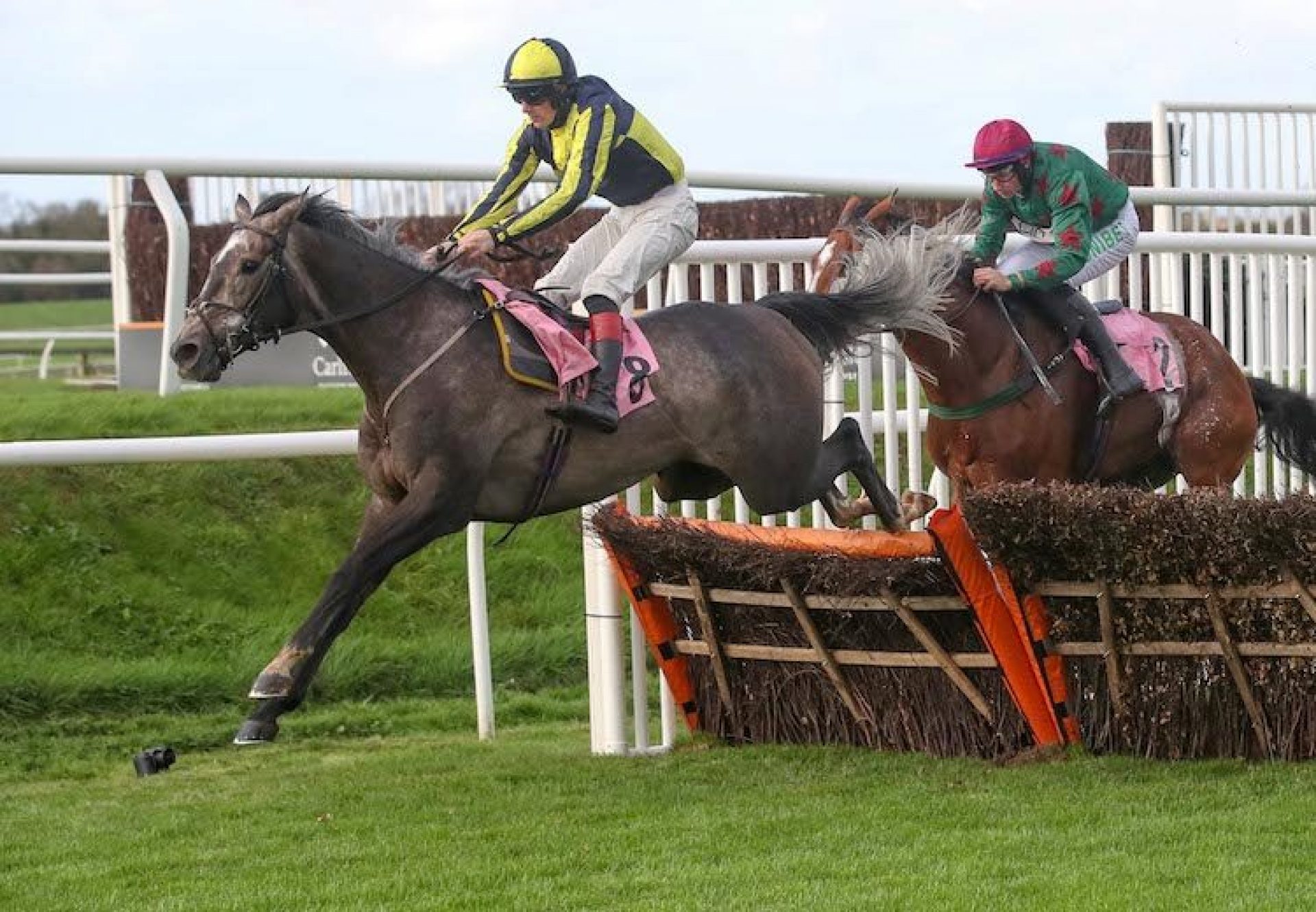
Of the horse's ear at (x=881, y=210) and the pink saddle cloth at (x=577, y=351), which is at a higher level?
the horse's ear at (x=881, y=210)

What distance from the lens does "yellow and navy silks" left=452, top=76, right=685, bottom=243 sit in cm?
705

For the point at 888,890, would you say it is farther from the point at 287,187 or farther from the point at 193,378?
the point at 287,187

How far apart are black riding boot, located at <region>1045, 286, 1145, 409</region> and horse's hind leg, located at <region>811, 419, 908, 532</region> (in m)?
0.85

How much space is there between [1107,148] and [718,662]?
5.73 metres

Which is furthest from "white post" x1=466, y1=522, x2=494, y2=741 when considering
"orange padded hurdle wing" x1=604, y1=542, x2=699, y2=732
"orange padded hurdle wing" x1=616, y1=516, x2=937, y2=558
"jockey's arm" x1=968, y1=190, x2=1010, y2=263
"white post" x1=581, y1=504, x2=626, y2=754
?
"jockey's arm" x1=968, y1=190, x2=1010, y2=263

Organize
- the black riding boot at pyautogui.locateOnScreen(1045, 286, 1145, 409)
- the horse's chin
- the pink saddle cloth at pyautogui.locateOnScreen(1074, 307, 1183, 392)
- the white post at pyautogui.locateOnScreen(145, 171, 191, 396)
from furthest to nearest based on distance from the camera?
the white post at pyautogui.locateOnScreen(145, 171, 191, 396)
the pink saddle cloth at pyautogui.locateOnScreen(1074, 307, 1183, 392)
the black riding boot at pyautogui.locateOnScreen(1045, 286, 1145, 409)
the horse's chin

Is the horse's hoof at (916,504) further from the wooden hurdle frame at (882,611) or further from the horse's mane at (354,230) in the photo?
the horse's mane at (354,230)

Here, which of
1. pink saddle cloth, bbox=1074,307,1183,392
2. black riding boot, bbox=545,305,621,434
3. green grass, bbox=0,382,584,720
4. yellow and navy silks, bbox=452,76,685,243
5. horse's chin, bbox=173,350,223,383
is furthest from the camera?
green grass, bbox=0,382,584,720

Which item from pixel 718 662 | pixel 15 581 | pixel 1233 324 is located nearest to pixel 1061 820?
pixel 718 662

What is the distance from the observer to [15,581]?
9555 mm

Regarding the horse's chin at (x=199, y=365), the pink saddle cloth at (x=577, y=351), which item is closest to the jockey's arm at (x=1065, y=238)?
the pink saddle cloth at (x=577, y=351)

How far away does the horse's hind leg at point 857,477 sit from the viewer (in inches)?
300

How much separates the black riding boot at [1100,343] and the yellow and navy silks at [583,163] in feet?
4.77

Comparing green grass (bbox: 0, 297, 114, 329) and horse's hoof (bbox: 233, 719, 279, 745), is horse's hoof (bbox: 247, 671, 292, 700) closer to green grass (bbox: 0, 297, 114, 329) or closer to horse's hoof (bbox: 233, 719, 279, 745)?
horse's hoof (bbox: 233, 719, 279, 745)
